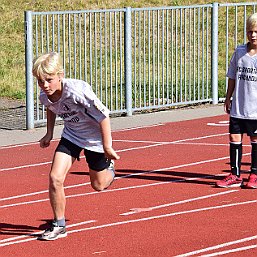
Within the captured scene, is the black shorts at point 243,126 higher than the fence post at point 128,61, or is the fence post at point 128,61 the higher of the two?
the fence post at point 128,61

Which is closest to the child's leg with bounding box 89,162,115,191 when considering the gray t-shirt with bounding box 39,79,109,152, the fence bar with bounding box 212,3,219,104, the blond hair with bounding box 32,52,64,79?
the gray t-shirt with bounding box 39,79,109,152

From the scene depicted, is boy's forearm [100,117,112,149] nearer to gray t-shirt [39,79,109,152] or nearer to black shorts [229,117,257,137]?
gray t-shirt [39,79,109,152]

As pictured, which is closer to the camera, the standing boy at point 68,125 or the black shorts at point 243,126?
the standing boy at point 68,125

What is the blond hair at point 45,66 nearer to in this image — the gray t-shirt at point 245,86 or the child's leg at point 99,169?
the child's leg at point 99,169

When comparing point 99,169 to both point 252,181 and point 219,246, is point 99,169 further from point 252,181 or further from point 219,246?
point 252,181

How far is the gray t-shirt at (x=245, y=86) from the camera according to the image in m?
11.5

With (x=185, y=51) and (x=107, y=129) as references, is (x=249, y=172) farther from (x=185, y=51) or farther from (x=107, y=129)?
(x=185, y=51)

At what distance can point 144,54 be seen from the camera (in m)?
19.4

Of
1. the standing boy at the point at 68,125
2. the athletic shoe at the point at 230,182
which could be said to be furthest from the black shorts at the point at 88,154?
the athletic shoe at the point at 230,182

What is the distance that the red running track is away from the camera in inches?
344

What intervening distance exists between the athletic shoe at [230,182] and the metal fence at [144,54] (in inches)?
254

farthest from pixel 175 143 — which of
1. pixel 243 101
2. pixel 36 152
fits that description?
pixel 243 101

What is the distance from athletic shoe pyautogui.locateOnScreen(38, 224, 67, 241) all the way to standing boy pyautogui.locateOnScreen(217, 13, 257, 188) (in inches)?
115

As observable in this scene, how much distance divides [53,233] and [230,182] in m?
3.14
